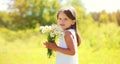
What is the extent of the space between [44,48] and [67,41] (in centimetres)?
409

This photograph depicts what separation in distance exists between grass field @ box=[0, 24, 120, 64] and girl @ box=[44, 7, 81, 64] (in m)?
2.59

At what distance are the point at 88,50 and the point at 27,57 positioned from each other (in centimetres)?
128

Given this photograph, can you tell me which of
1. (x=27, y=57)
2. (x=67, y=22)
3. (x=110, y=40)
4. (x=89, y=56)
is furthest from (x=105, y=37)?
(x=67, y=22)

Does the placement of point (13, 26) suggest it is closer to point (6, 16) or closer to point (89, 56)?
point (6, 16)

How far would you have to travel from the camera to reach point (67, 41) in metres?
3.30

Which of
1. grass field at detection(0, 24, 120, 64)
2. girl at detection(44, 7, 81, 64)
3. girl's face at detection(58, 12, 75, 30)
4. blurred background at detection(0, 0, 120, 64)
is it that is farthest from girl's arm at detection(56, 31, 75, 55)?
blurred background at detection(0, 0, 120, 64)

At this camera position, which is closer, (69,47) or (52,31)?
(69,47)

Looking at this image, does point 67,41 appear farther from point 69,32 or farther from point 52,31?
point 52,31

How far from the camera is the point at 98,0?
8758 millimetres

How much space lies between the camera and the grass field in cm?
669

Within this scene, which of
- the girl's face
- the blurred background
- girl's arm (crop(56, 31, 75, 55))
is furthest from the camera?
the blurred background

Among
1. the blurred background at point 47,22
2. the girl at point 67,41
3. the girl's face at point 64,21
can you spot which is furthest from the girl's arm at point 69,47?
the blurred background at point 47,22

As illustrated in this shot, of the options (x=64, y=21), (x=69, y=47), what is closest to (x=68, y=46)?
(x=69, y=47)

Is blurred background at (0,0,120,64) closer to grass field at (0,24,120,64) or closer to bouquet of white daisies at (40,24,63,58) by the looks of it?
grass field at (0,24,120,64)
